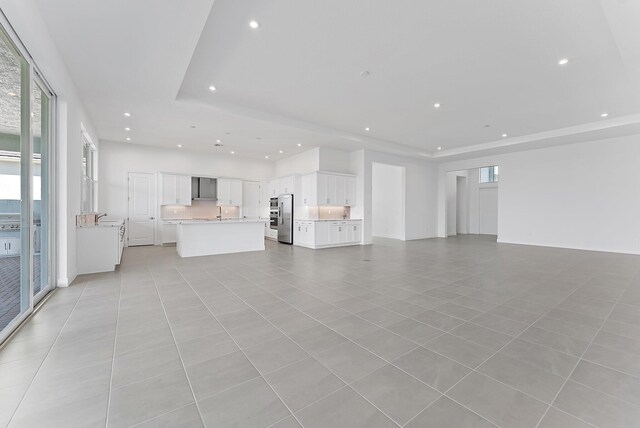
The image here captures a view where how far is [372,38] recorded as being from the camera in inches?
140

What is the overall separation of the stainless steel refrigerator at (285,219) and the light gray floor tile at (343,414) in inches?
309

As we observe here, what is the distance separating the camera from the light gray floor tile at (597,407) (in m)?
1.51

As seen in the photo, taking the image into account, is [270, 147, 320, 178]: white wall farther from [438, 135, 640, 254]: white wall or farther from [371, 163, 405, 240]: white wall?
[438, 135, 640, 254]: white wall

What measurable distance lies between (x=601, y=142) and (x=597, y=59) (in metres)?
5.79

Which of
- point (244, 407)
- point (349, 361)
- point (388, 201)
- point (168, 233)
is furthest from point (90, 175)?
point (388, 201)

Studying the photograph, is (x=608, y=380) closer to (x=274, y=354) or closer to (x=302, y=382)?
(x=302, y=382)

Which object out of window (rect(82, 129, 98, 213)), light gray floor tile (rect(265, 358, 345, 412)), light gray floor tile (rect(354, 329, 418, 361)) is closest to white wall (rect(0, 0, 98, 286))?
window (rect(82, 129, 98, 213))

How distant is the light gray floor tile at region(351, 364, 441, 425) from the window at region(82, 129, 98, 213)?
7.33 m

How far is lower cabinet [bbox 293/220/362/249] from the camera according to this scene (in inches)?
329

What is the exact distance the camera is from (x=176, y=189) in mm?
9172

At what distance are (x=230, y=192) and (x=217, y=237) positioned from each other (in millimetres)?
3431

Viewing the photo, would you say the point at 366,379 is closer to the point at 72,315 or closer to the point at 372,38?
the point at 72,315

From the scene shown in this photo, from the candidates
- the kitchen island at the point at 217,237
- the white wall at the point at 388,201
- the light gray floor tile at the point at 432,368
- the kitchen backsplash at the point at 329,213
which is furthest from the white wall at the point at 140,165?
the light gray floor tile at the point at 432,368

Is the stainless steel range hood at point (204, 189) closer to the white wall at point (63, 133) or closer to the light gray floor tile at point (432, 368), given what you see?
the white wall at point (63, 133)
